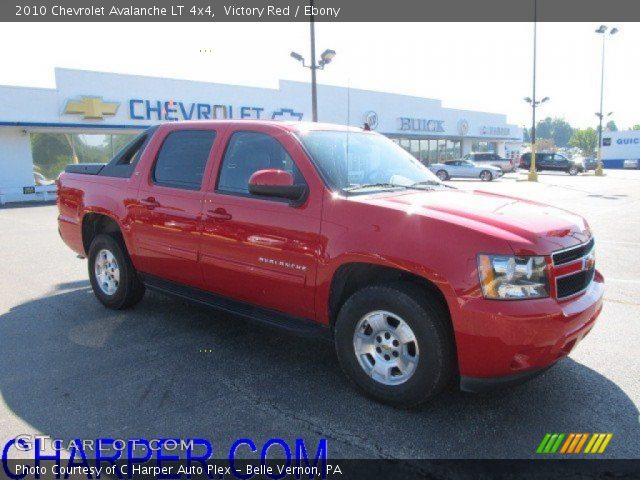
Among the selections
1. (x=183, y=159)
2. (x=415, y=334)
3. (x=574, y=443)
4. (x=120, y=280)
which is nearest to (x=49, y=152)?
(x=120, y=280)

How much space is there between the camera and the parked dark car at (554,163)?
40.8 meters

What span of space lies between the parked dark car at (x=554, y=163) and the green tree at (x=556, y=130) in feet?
493

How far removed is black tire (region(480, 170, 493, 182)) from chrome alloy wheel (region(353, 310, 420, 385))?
32.4 m

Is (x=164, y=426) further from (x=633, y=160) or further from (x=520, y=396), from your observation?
(x=633, y=160)

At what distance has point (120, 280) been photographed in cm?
531

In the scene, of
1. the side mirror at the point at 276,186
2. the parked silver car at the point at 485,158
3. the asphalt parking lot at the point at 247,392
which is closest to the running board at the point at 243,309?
the asphalt parking lot at the point at 247,392

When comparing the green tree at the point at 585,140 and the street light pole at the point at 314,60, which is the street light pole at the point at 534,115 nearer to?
the street light pole at the point at 314,60

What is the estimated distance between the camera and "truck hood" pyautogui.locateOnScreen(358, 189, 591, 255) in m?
3.05

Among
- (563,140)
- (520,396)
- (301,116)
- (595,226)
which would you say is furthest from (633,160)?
(563,140)

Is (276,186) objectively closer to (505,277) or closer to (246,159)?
(246,159)

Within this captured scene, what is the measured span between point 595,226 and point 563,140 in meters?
189

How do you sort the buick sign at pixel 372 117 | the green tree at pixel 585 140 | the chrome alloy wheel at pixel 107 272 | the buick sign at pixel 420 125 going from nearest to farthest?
the chrome alloy wheel at pixel 107 272 < the buick sign at pixel 372 117 < the buick sign at pixel 420 125 < the green tree at pixel 585 140

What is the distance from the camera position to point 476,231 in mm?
3020

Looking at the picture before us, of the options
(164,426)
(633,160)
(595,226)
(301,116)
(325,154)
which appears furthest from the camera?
(633,160)
